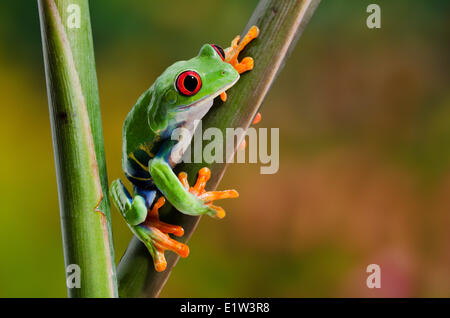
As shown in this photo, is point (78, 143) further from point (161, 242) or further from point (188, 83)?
point (188, 83)

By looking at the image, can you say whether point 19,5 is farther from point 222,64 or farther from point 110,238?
point 110,238

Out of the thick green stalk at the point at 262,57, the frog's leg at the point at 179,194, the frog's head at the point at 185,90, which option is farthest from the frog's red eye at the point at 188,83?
the thick green stalk at the point at 262,57

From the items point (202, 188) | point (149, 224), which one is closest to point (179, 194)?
point (202, 188)

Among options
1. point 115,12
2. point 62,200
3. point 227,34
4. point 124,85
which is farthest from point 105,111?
point 62,200

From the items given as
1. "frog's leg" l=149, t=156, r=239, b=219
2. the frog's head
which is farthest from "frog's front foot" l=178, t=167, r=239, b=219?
the frog's head

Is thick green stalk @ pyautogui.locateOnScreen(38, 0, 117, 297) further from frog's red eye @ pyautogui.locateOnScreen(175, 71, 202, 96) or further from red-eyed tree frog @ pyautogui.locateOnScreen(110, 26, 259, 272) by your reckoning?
frog's red eye @ pyautogui.locateOnScreen(175, 71, 202, 96)

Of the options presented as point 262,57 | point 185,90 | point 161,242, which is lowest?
point 161,242

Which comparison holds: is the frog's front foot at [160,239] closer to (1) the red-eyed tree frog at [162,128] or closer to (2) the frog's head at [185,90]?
(1) the red-eyed tree frog at [162,128]
